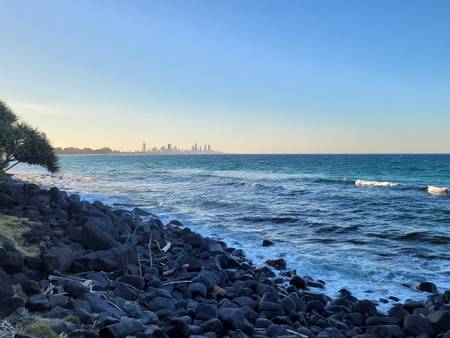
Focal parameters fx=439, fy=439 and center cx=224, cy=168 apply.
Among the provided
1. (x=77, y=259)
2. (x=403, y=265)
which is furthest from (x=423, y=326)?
(x=77, y=259)

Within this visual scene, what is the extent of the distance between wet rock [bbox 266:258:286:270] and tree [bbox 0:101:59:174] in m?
9.32

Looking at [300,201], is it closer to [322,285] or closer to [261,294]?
[322,285]

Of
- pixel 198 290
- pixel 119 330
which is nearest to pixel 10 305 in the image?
pixel 119 330

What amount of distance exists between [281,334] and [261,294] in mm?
2347

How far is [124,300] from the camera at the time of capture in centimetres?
703

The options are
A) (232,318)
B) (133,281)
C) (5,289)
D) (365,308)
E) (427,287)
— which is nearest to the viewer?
(5,289)

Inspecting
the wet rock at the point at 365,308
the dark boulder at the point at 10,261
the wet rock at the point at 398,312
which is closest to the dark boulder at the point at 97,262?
the dark boulder at the point at 10,261

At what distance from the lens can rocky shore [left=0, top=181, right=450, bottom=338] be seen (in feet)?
19.0

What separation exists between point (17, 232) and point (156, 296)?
4190 millimetres

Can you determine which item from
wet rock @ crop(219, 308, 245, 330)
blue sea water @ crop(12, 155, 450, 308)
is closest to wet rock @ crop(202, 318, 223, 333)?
wet rock @ crop(219, 308, 245, 330)

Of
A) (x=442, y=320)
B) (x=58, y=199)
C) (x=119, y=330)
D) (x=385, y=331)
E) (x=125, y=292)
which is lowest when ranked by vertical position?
(x=385, y=331)

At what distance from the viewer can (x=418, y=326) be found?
304 inches

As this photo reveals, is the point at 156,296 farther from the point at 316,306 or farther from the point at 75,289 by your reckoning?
the point at 316,306

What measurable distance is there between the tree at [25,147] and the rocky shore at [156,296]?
12.2ft
